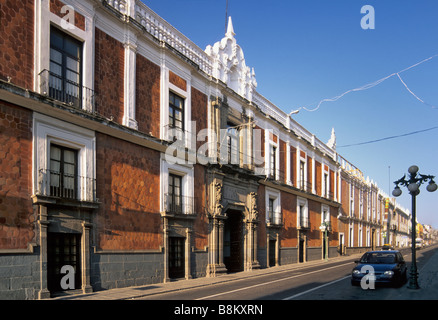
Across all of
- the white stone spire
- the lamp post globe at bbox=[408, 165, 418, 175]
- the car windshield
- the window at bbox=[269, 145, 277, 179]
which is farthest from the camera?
the window at bbox=[269, 145, 277, 179]

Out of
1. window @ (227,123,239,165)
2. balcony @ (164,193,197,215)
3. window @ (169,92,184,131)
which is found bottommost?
balcony @ (164,193,197,215)

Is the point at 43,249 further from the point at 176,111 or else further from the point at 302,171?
the point at 302,171

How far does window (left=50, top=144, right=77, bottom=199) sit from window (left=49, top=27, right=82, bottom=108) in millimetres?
1686

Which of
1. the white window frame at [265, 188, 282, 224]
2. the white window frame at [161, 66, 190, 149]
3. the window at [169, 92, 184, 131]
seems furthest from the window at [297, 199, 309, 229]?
the window at [169, 92, 184, 131]

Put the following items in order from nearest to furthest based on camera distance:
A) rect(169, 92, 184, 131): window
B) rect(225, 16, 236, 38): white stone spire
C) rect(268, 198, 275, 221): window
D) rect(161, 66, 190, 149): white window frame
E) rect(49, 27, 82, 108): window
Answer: rect(49, 27, 82, 108): window
rect(161, 66, 190, 149): white window frame
rect(169, 92, 184, 131): window
rect(225, 16, 236, 38): white stone spire
rect(268, 198, 275, 221): window

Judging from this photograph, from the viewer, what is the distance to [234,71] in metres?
25.8

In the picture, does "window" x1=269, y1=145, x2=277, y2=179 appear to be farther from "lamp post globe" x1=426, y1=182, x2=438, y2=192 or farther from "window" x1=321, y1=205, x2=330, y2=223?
"lamp post globe" x1=426, y1=182, x2=438, y2=192

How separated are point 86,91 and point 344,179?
39.1 meters

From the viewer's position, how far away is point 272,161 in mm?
29797

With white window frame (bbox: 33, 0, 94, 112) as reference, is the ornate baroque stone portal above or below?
below

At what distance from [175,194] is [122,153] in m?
4.12

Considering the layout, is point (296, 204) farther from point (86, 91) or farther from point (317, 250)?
point (86, 91)

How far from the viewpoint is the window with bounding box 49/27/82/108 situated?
1375 centimetres
